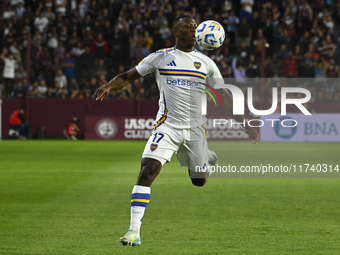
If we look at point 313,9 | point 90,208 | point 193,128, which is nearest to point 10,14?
point 313,9

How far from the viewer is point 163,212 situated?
739cm

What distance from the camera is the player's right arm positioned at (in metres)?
5.60

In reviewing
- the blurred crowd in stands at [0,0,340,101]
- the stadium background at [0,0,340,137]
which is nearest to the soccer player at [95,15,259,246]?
the stadium background at [0,0,340,137]

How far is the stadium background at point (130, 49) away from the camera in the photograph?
2181cm

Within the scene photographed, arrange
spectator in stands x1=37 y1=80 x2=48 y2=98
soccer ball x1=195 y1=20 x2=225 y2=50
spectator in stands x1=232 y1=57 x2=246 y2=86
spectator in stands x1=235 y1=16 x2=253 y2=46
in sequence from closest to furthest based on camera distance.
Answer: soccer ball x1=195 y1=20 x2=225 y2=50 → spectator in stands x1=232 y1=57 x2=246 y2=86 → spectator in stands x1=37 y1=80 x2=48 y2=98 → spectator in stands x1=235 y1=16 x2=253 y2=46

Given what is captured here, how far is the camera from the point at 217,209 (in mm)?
7664

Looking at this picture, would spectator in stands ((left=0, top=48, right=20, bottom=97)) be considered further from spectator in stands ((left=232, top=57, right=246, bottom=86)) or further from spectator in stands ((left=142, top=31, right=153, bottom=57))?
spectator in stands ((left=232, top=57, right=246, bottom=86))

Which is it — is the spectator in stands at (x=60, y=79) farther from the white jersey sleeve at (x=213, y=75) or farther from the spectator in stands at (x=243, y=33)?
the white jersey sleeve at (x=213, y=75)

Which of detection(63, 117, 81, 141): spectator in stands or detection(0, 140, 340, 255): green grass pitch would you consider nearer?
detection(0, 140, 340, 255): green grass pitch

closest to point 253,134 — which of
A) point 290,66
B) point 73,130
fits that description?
point 290,66

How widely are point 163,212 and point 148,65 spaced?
2.28 metres

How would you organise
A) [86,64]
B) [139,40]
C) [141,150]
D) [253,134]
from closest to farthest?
[253,134] → [141,150] → [86,64] → [139,40]

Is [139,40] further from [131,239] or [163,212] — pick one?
[131,239]

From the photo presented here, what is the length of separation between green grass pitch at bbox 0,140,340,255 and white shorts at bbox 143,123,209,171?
0.80 metres
